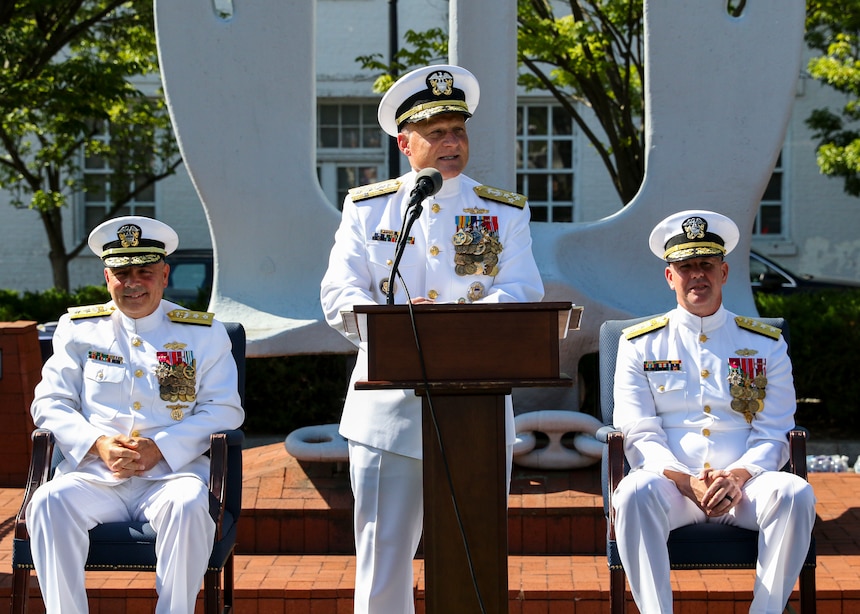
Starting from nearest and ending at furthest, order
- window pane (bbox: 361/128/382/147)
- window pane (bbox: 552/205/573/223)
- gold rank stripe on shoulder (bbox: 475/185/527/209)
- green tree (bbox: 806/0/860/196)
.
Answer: gold rank stripe on shoulder (bbox: 475/185/527/209), green tree (bbox: 806/0/860/196), window pane (bbox: 552/205/573/223), window pane (bbox: 361/128/382/147)

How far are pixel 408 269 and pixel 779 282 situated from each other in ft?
31.7

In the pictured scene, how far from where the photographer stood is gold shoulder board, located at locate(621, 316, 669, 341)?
4062 millimetres

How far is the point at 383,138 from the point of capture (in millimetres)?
17219

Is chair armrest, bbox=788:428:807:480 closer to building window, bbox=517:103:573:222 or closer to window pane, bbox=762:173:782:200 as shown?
building window, bbox=517:103:573:222

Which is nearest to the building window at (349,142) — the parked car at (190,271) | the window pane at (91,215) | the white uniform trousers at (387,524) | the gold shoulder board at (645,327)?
the window pane at (91,215)

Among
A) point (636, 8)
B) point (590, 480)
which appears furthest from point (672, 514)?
point (636, 8)

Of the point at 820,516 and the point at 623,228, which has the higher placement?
the point at 623,228

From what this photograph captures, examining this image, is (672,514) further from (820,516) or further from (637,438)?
(820,516)

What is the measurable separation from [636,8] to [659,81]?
5.15 m

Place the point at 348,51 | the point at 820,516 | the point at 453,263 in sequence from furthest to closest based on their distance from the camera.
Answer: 1. the point at 348,51
2. the point at 820,516
3. the point at 453,263

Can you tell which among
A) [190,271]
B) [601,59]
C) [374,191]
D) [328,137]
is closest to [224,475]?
[374,191]

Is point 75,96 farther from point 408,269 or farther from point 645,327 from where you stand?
point 408,269

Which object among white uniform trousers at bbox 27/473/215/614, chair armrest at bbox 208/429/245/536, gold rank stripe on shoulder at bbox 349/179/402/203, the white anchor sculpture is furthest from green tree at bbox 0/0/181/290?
gold rank stripe on shoulder at bbox 349/179/402/203

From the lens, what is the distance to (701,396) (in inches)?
156
